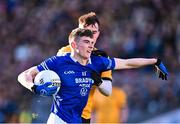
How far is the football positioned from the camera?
8.02 metres

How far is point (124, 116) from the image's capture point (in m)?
12.8

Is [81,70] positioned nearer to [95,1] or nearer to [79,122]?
[79,122]

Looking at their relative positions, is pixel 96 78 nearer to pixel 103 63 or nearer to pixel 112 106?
pixel 103 63

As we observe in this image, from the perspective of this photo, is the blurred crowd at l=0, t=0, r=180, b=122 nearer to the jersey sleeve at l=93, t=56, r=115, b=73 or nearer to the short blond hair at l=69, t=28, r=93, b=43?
the jersey sleeve at l=93, t=56, r=115, b=73

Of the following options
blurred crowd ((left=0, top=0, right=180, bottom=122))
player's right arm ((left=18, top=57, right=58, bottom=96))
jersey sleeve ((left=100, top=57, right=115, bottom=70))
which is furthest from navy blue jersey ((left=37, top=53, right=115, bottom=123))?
blurred crowd ((left=0, top=0, right=180, bottom=122))

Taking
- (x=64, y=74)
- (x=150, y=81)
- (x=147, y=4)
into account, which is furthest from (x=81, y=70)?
(x=147, y=4)

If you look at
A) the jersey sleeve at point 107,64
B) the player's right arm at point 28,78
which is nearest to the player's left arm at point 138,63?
the jersey sleeve at point 107,64

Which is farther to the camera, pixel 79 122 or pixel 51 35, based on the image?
pixel 51 35

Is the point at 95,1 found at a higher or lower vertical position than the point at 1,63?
higher

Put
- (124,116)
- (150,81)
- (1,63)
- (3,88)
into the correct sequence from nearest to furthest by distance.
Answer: (124,116) < (150,81) < (3,88) < (1,63)

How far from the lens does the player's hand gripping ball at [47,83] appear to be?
7.97 metres

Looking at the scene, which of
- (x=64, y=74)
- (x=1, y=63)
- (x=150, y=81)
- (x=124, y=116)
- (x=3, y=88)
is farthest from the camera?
(x=1, y=63)

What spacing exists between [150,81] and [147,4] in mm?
2532

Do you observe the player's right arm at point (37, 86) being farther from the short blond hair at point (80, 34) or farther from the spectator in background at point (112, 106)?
the spectator in background at point (112, 106)
